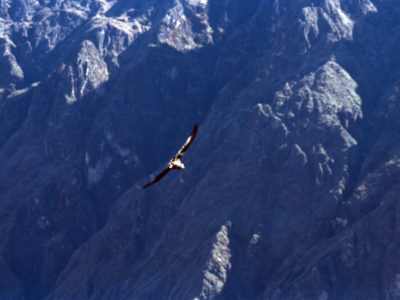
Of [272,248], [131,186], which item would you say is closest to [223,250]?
[272,248]

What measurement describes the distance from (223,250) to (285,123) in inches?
1586

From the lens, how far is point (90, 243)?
180 metres

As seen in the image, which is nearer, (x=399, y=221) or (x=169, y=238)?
(x=399, y=221)

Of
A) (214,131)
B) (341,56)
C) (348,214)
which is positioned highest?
(341,56)

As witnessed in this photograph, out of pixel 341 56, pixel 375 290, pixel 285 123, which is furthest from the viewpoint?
pixel 341 56

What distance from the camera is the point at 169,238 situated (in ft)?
552


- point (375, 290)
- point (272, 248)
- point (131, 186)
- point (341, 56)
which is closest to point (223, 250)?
point (272, 248)

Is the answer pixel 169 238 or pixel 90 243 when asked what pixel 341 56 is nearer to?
pixel 169 238

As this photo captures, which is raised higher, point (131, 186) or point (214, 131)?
point (214, 131)

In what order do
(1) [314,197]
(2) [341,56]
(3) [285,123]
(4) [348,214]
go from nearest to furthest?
(4) [348,214] < (1) [314,197] < (3) [285,123] < (2) [341,56]

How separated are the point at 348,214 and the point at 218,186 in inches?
1349

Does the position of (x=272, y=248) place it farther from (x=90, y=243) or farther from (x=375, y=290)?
(x=90, y=243)

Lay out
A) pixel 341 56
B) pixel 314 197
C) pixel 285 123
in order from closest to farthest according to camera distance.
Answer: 1. pixel 314 197
2. pixel 285 123
3. pixel 341 56

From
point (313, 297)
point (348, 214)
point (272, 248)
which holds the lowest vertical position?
point (313, 297)
